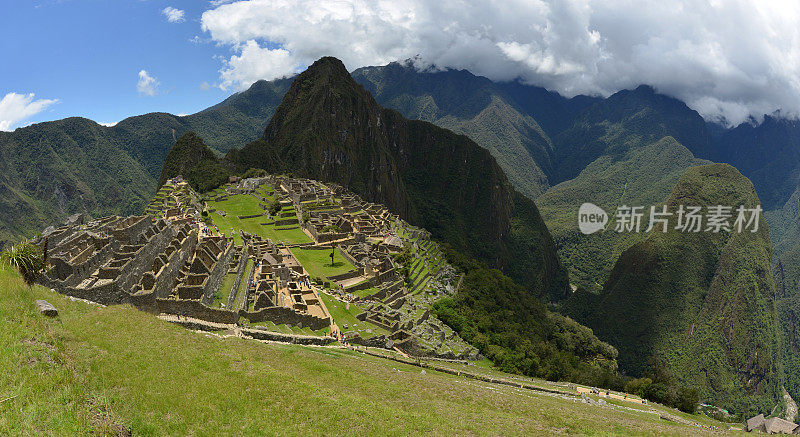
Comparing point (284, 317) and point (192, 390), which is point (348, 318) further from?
point (192, 390)

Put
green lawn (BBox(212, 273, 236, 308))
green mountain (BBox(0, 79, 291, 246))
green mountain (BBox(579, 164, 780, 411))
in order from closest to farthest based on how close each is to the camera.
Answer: green lawn (BBox(212, 273, 236, 308))
green mountain (BBox(579, 164, 780, 411))
green mountain (BBox(0, 79, 291, 246))

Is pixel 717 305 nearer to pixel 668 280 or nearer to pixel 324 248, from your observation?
pixel 668 280

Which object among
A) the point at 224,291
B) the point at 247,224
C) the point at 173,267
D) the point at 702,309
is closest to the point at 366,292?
the point at 224,291

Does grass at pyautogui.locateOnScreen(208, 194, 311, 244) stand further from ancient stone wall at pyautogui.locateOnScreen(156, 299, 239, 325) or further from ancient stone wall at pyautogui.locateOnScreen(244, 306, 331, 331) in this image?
ancient stone wall at pyautogui.locateOnScreen(156, 299, 239, 325)

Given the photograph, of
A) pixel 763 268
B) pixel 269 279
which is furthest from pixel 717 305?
pixel 269 279

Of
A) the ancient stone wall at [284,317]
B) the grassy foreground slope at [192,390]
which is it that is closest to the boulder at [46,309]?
the grassy foreground slope at [192,390]

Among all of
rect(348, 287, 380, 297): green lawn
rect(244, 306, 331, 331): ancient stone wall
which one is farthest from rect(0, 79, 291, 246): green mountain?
rect(244, 306, 331, 331): ancient stone wall
